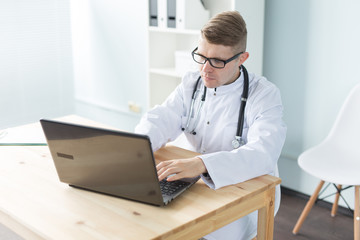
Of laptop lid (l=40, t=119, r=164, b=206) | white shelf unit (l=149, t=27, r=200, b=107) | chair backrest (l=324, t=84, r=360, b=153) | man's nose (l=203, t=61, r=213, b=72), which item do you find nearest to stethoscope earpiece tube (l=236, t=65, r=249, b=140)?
man's nose (l=203, t=61, r=213, b=72)

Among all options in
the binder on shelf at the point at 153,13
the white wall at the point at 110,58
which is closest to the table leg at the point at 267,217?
→ the binder on shelf at the point at 153,13

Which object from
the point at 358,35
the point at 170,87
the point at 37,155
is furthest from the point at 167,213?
the point at 170,87

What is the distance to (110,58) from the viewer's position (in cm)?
435

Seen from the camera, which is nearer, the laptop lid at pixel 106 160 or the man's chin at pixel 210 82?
the laptop lid at pixel 106 160

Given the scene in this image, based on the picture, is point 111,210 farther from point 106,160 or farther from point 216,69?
point 216,69

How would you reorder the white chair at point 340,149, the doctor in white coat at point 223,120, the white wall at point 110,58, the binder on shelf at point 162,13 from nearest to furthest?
the doctor in white coat at point 223,120 → the white chair at point 340,149 → the binder on shelf at point 162,13 → the white wall at point 110,58

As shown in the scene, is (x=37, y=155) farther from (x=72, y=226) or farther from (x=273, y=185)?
(x=273, y=185)

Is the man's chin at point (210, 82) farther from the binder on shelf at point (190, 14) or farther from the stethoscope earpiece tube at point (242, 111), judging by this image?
the binder on shelf at point (190, 14)

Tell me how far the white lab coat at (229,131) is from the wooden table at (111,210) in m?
0.06

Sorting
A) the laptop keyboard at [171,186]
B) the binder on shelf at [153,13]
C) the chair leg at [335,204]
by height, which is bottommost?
the chair leg at [335,204]

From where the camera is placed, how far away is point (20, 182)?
1668 millimetres

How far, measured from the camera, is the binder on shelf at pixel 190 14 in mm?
3137

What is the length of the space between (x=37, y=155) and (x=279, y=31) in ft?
6.12

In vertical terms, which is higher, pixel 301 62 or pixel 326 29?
pixel 326 29
